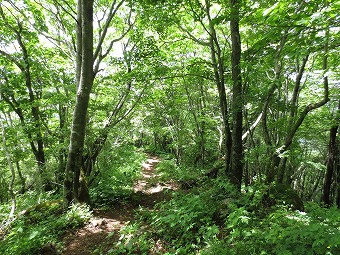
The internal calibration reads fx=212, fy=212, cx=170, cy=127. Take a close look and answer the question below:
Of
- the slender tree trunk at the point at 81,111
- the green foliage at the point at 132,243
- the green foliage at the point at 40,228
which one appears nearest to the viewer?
the green foliage at the point at 132,243

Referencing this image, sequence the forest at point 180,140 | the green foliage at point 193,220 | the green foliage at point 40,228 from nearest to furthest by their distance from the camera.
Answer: the forest at point 180,140
the green foliage at point 193,220
the green foliage at point 40,228

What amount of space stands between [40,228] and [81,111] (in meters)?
3.14

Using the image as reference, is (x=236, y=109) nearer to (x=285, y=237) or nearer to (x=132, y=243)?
(x=285, y=237)

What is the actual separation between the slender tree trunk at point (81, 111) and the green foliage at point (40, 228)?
50 cm

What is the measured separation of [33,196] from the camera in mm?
9406

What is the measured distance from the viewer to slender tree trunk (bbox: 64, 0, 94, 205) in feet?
17.9

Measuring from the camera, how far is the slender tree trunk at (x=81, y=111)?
215 inches

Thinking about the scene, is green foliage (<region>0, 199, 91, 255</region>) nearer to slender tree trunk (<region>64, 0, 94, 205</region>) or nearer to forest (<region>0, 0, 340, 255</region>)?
forest (<region>0, 0, 340, 255</region>)

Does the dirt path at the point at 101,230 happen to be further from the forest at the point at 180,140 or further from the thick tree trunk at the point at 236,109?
the thick tree trunk at the point at 236,109

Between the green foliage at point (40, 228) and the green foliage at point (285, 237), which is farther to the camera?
the green foliage at point (40, 228)

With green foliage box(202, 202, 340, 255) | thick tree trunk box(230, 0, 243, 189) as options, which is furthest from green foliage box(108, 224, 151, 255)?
thick tree trunk box(230, 0, 243, 189)

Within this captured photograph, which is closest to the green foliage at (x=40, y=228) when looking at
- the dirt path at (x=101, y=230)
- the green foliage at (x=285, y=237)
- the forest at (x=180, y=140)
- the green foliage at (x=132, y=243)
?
the forest at (x=180, y=140)

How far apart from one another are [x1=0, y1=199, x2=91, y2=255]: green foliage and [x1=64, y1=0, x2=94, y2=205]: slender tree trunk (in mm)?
499

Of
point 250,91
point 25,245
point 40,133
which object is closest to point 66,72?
point 40,133
